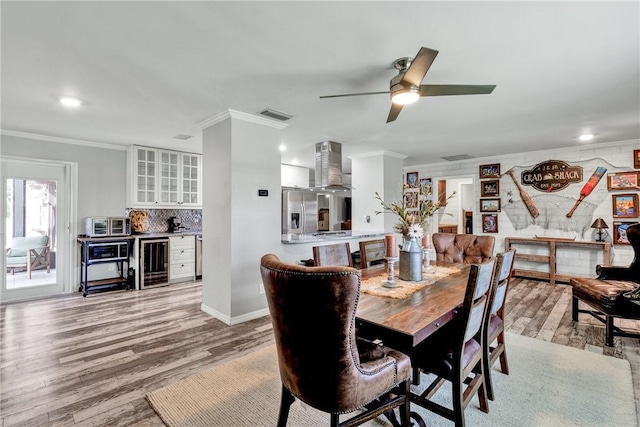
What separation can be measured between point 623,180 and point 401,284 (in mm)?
5267

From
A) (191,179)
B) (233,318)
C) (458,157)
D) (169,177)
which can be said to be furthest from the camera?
(458,157)

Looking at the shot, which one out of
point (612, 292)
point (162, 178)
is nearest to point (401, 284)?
point (612, 292)

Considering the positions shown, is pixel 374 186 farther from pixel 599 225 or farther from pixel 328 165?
→ pixel 599 225

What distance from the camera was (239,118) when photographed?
3391 mm

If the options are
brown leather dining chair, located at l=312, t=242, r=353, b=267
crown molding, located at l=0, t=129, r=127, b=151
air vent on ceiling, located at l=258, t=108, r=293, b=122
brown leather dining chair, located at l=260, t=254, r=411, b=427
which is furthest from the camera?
crown molding, located at l=0, t=129, r=127, b=151

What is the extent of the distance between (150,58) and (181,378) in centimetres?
241

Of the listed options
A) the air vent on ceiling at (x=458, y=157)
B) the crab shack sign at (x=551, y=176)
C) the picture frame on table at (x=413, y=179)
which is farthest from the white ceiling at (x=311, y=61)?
the picture frame on table at (x=413, y=179)

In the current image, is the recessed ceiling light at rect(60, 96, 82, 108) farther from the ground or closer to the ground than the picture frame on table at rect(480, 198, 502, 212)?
farther from the ground

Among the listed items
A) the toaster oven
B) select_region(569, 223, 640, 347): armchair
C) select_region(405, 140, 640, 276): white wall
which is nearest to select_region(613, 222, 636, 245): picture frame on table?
select_region(405, 140, 640, 276): white wall

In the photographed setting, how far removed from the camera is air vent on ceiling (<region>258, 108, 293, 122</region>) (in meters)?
3.31

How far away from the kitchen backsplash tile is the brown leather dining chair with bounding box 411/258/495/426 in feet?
17.5

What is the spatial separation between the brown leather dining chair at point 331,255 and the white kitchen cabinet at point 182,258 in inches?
142

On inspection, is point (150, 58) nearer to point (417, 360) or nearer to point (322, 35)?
point (322, 35)

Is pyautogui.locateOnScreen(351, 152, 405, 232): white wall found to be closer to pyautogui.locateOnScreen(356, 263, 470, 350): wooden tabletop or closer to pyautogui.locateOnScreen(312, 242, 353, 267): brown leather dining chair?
pyautogui.locateOnScreen(312, 242, 353, 267): brown leather dining chair
